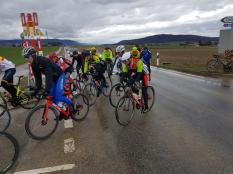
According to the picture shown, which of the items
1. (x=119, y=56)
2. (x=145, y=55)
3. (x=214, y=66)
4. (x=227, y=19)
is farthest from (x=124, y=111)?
(x=227, y=19)

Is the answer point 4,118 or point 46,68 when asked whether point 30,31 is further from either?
point 46,68

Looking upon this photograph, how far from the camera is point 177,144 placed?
4.78 m

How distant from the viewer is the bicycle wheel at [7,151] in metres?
3.96

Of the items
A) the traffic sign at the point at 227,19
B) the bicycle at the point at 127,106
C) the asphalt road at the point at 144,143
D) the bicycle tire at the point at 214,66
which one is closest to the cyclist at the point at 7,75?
the asphalt road at the point at 144,143

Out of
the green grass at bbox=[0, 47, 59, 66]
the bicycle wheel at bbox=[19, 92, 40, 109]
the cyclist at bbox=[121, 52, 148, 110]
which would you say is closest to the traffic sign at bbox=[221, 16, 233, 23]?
the cyclist at bbox=[121, 52, 148, 110]

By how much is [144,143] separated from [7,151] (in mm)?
2611

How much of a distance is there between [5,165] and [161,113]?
176 inches

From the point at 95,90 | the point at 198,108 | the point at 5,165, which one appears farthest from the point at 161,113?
the point at 5,165

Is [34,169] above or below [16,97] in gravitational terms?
below

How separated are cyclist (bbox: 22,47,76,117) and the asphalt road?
0.92 m

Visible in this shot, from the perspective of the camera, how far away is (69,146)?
189 inches

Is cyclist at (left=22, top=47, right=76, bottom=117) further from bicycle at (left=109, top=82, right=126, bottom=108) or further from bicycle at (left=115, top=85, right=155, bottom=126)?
bicycle at (left=109, top=82, right=126, bottom=108)

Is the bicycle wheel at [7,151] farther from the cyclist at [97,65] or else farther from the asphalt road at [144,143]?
the cyclist at [97,65]

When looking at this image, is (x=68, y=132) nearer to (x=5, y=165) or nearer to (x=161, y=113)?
(x=5, y=165)
